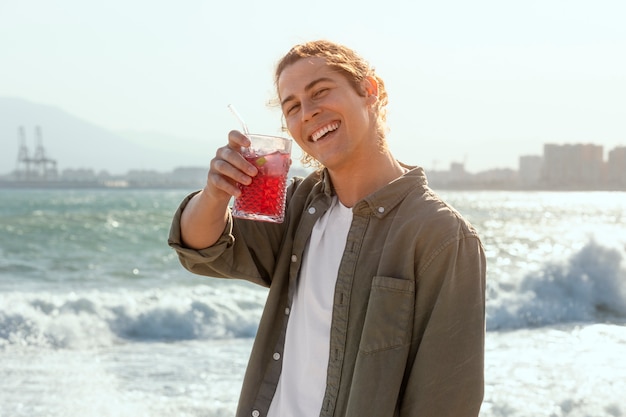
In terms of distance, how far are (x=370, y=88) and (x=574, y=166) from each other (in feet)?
159

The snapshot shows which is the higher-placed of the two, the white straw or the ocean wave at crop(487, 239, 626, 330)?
the white straw

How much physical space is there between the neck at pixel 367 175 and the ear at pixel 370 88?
4.6 inches

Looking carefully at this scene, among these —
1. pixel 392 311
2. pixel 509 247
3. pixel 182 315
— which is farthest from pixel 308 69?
pixel 509 247

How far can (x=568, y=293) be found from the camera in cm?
1060

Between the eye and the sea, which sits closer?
the eye

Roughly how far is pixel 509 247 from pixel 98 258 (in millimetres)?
9743

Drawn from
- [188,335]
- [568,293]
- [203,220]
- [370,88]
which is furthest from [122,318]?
[370,88]

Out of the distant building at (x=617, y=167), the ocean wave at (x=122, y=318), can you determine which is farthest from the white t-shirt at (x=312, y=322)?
the distant building at (x=617, y=167)

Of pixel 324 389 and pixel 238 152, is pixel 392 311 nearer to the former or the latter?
pixel 324 389

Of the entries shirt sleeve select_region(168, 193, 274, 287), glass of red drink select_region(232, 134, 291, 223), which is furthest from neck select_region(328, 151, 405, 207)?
shirt sleeve select_region(168, 193, 274, 287)

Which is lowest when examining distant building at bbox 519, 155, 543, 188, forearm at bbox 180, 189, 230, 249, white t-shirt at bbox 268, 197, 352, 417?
distant building at bbox 519, 155, 543, 188

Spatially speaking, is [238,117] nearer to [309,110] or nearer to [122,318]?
[309,110]

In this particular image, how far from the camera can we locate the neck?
1.72m

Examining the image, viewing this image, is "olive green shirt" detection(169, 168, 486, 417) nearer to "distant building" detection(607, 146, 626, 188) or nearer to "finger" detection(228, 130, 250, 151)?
"finger" detection(228, 130, 250, 151)
